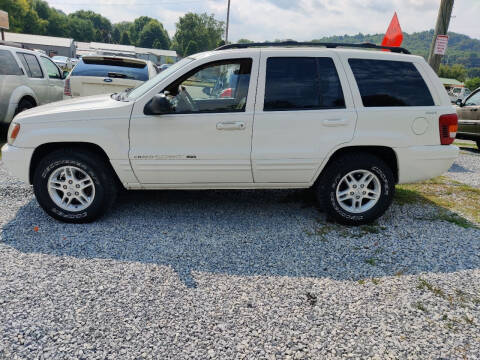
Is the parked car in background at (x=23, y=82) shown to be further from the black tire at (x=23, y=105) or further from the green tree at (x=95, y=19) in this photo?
the green tree at (x=95, y=19)

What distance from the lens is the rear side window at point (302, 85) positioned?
394 cm

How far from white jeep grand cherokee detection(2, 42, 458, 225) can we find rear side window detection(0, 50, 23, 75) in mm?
4551

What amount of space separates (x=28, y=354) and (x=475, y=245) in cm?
416

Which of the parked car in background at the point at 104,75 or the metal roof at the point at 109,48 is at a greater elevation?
the metal roof at the point at 109,48

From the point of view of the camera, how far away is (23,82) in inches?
314

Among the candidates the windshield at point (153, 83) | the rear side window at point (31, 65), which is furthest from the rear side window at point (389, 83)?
the rear side window at point (31, 65)

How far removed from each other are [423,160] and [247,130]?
6.52 feet

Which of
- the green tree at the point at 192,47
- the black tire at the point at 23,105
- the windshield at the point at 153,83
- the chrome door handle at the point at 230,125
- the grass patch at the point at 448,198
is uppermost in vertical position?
the green tree at the point at 192,47

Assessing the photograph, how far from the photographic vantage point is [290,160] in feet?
13.2

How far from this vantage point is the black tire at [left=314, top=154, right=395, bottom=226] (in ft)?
13.5

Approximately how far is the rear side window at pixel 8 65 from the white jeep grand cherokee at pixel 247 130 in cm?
455

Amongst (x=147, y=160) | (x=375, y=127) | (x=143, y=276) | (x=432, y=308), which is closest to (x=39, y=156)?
(x=147, y=160)

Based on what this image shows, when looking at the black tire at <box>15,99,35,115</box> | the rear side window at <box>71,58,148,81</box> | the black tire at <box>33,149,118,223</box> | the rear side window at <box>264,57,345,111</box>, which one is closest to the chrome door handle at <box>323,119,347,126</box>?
the rear side window at <box>264,57,345,111</box>

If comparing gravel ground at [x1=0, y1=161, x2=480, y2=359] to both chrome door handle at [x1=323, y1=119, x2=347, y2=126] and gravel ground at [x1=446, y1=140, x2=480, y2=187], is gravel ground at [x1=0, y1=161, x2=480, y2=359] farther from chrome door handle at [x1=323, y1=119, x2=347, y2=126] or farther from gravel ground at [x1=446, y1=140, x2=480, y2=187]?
gravel ground at [x1=446, y1=140, x2=480, y2=187]
